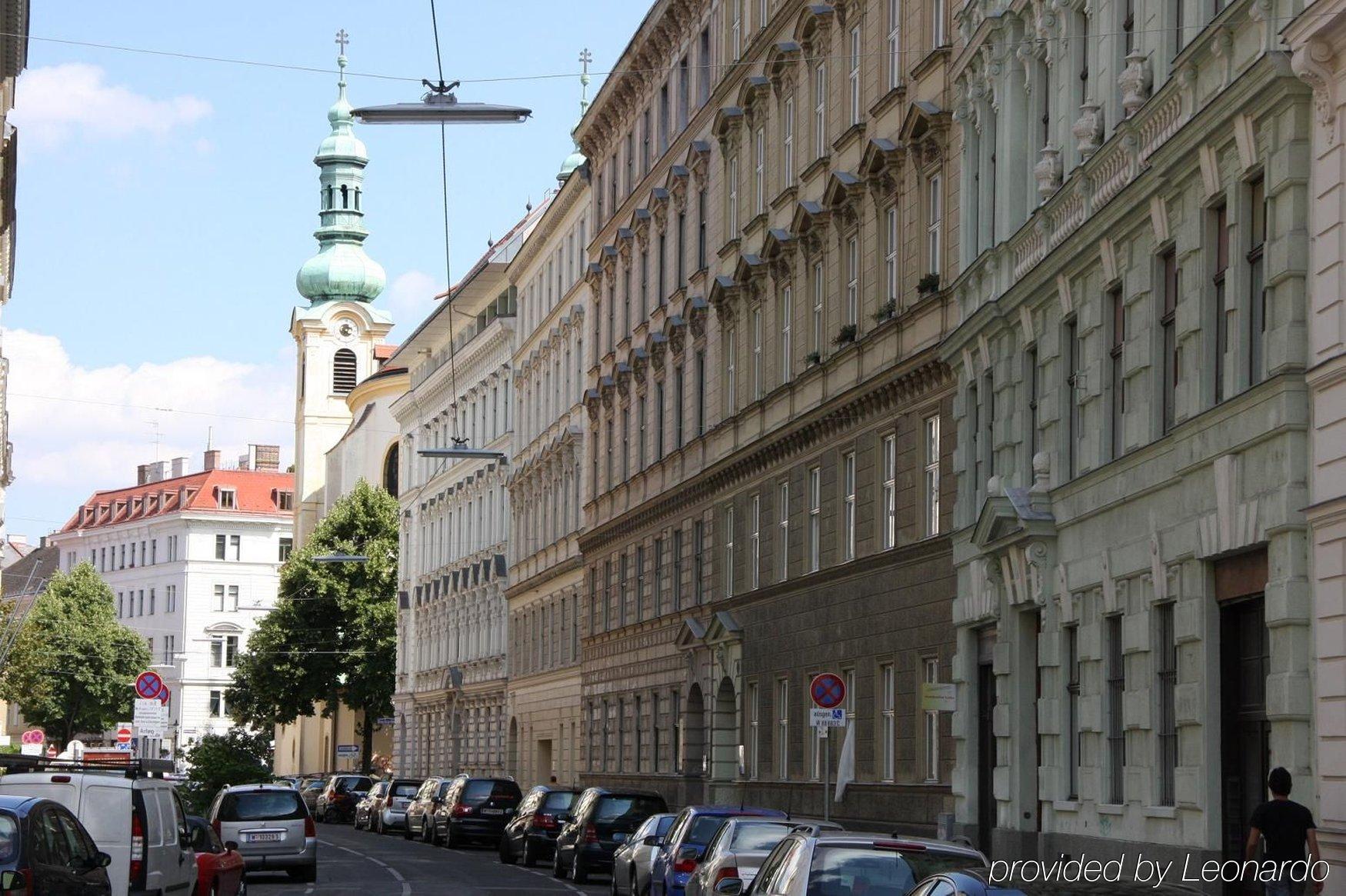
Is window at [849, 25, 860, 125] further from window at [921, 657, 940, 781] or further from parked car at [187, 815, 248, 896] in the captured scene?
parked car at [187, 815, 248, 896]

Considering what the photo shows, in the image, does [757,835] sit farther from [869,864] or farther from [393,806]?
[393,806]

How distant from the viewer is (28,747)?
74.1 metres

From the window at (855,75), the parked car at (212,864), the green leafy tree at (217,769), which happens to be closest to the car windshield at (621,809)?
the parked car at (212,864)

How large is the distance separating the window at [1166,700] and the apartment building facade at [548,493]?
4159 cm

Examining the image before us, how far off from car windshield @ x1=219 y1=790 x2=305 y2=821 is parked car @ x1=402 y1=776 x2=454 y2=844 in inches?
749

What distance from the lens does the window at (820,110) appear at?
41219mm

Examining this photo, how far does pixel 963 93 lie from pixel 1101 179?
7.25m

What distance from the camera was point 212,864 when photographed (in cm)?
2545

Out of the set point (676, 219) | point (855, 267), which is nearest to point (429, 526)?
point (676, 219)

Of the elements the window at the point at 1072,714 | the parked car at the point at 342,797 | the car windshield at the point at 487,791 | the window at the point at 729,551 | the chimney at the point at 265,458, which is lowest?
the parked car at the point at 342,797

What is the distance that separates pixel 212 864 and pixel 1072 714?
985 cm

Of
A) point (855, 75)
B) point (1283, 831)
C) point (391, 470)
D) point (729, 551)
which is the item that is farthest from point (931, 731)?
point (391, 470)

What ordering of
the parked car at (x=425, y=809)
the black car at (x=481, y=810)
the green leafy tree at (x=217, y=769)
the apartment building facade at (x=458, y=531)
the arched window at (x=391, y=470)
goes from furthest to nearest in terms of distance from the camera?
the arched window at (x=391, y=470) → the apartment building facade at (x=458, y=531) → the parked car at (x=425, y=809) → the black car at (x=481, y=810) → the green leafy tree at (x=217, y=769)

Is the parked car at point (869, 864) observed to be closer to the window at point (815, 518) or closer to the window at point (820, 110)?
the window at point (815, 518)
